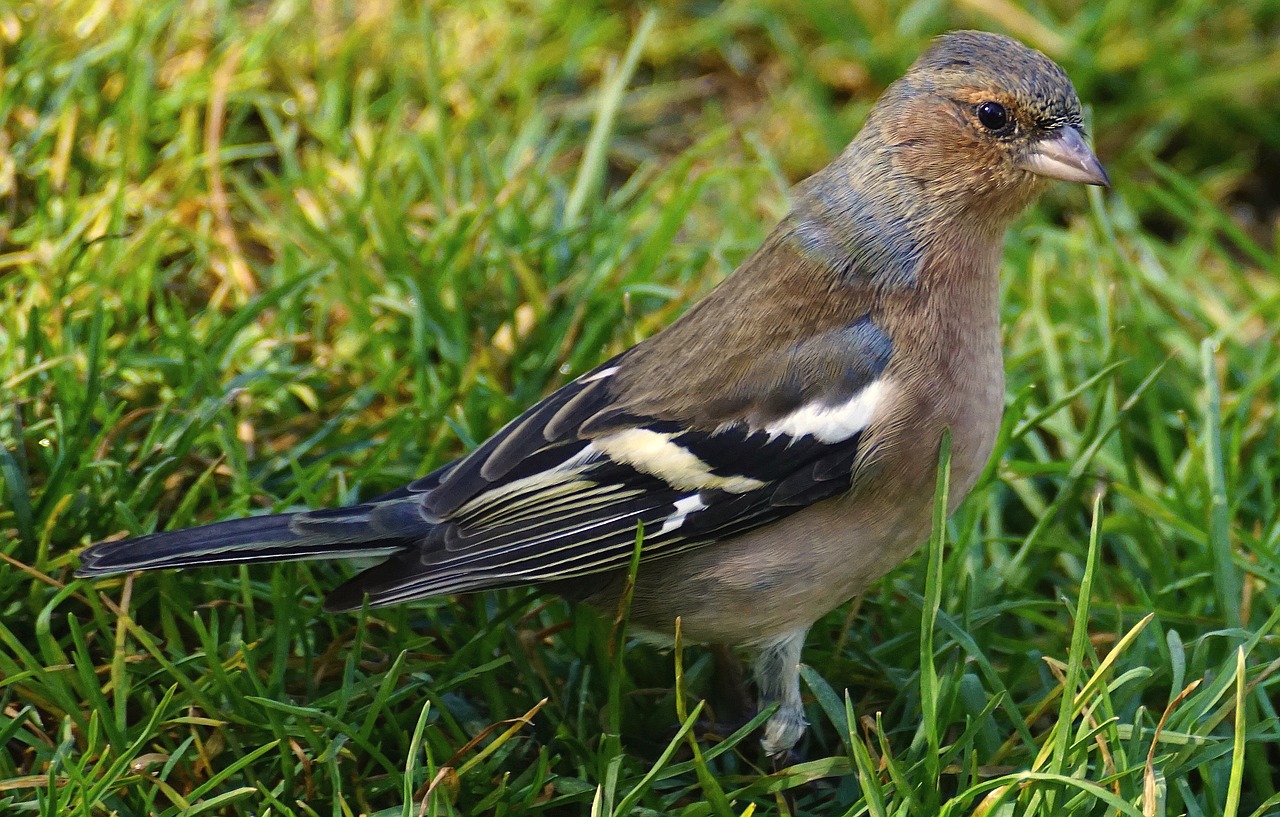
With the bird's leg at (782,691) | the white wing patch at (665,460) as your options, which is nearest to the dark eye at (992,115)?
the white wing patch at (665,460)

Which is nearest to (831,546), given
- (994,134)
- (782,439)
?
(782,439)

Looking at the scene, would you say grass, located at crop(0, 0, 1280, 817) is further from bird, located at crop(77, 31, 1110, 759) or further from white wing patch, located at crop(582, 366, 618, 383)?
white wing patch, located at crop(582, 366, 618, 383)

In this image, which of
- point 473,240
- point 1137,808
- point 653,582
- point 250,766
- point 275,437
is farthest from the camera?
point 473,240

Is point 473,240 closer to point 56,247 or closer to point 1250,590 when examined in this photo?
A: point 56,247

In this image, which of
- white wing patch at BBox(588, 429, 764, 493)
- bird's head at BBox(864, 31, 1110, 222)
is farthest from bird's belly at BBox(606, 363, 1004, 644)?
bird's head at BBox(864, 31, 1110, 222)

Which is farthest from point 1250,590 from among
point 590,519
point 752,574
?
point 590,519

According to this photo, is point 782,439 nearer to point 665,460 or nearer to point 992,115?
point 665,460
